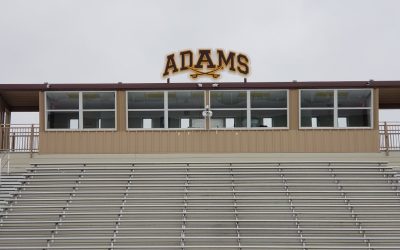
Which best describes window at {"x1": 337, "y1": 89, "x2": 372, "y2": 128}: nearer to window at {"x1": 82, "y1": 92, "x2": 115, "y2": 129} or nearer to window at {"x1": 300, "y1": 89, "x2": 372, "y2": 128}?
window at {"x1": 300, "y1": 89, "x2": 372, "y2": 128}

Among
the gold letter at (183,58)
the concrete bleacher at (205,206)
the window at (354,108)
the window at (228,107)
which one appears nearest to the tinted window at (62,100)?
the concrete bleacher at (205,206)

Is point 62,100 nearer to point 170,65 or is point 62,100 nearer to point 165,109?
point 165,109

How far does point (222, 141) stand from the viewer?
61.5 feet

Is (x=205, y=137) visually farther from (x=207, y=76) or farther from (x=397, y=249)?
(x=397, y=249)

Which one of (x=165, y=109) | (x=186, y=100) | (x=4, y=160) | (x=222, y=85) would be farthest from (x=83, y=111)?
(x=222, y=85)

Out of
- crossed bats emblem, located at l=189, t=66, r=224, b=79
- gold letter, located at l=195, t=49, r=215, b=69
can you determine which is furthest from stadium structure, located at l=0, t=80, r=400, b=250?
gold letter, located at l=195, t=49, r=215, b=69

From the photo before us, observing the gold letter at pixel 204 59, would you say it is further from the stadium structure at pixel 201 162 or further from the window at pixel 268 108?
the window at pixel 268 108

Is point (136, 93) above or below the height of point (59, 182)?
above

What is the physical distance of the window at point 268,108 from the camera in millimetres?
18922

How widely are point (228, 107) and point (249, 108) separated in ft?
1.79

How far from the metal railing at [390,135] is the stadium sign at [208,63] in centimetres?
392

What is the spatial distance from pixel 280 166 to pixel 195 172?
6.93 ft

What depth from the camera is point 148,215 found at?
1558 cm

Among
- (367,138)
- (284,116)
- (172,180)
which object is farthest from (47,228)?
(367,138)
